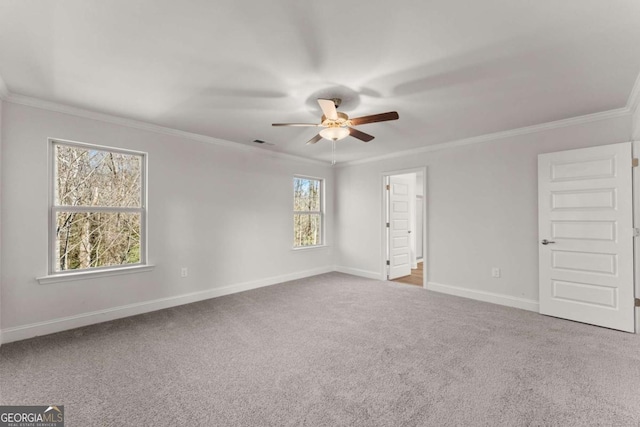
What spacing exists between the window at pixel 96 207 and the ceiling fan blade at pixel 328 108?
260 centimetres

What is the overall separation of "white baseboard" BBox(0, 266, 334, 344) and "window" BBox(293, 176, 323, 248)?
1.14 metres

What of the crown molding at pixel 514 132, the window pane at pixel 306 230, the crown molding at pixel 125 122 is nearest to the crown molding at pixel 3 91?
the crown molding at pixel 125 122

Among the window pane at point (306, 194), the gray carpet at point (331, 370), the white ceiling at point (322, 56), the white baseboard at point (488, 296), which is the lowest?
the gray carpet at point (331, 370)

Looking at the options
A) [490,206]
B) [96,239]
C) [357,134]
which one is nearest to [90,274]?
[96,239]

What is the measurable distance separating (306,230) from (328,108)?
359cm

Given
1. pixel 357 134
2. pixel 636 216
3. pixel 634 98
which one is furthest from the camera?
pixel 357 134

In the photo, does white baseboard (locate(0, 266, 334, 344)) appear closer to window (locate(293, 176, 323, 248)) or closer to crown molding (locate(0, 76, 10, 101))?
window (locate(293, 176, 323, 248))

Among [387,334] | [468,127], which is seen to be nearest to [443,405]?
[387,334]

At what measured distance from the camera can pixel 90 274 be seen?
320cm

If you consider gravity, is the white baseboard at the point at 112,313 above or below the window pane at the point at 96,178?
below

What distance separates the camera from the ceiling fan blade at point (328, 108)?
91.4 inches

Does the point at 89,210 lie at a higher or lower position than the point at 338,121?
lower

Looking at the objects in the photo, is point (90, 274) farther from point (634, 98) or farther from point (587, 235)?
point (634, 98)

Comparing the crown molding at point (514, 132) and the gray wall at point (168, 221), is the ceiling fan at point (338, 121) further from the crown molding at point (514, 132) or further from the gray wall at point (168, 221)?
the crown molding at point (514, 132)
